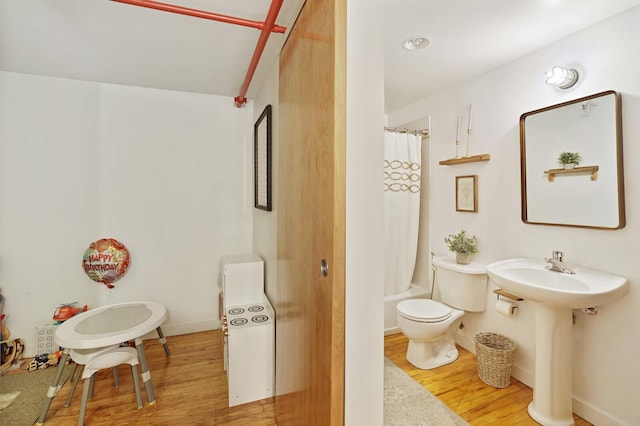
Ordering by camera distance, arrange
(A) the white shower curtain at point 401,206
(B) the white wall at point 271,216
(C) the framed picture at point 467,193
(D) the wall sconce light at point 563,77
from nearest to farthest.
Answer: (D) the wall sconce light at point 563,77, (B) the white wall at point 271,216, (C) the framed picture at point 467,193, (A) the white shower curtain at point 401,206

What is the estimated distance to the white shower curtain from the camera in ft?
9.39

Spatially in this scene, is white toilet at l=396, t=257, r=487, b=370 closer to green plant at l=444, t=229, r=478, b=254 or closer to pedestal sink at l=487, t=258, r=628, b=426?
green plant at l=444, t=229, r=478, b=254

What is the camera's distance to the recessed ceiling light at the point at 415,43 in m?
1.86

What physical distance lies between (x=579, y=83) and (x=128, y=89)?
3467 millimetres

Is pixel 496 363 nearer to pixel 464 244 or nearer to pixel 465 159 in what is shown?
pixel 464 244

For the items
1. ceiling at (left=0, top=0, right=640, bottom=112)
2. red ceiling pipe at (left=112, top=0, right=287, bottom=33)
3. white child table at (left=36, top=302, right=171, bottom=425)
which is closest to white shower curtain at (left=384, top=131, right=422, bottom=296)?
ceiling at (left=0, top=0, right=640, bottom=112)

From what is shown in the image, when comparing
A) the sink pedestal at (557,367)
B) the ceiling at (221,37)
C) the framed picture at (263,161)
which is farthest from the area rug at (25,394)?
the sink pedestal at (557,367)

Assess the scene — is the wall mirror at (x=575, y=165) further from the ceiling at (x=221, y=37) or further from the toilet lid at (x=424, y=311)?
the toilet lid at (x=424, y=311)

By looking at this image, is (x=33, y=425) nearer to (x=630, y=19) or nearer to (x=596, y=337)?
(x=596, y=337)

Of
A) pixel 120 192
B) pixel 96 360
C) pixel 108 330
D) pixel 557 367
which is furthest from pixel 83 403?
pixel 557 367

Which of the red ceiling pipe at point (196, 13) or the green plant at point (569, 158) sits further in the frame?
the green plant at point (569, 158)

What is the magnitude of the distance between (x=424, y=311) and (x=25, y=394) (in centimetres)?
289

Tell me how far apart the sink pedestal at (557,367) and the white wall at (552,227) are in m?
0.18

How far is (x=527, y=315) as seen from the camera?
205 cm
